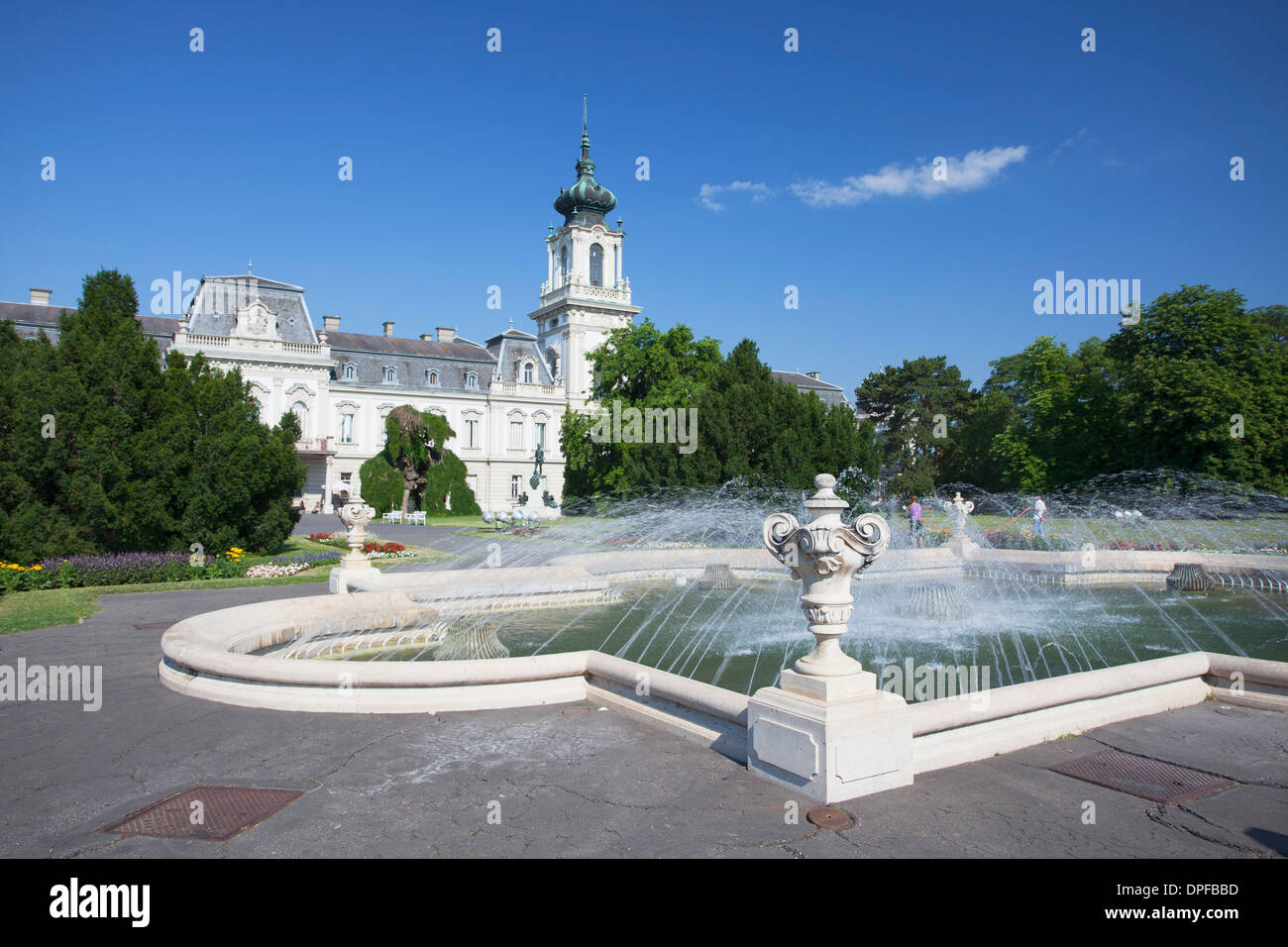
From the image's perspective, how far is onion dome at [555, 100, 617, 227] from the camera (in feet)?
246

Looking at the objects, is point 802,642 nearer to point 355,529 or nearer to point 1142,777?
point 1142,777

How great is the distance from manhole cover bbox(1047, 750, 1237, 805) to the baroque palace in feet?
200

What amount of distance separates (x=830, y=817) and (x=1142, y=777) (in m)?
2.50

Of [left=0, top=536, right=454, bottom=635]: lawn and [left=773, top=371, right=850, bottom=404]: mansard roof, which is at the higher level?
[left=773, top=371, right=850, bottom=404]: mansard roof

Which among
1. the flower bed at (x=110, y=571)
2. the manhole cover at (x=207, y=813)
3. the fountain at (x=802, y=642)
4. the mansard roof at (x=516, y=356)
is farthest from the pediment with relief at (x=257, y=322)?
the manhole cover at (x=207, y=813)

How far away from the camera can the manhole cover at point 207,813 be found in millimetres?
4961

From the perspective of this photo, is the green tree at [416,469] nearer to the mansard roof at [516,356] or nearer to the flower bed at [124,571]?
the mansard roof at [516,356]

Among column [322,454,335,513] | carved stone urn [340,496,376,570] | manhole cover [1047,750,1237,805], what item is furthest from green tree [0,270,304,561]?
column [322,454,335,513]

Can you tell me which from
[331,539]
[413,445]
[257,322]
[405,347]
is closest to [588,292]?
[405,347]

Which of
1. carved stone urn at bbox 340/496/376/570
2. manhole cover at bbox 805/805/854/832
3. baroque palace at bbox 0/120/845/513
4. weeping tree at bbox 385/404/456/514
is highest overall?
baroque palace at bbox 0/120/845/513

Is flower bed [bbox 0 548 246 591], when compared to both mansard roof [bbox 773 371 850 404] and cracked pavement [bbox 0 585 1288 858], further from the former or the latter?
mansard roof [bbox 773 371 850 404]

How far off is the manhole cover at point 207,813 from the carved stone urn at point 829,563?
12.4ft
